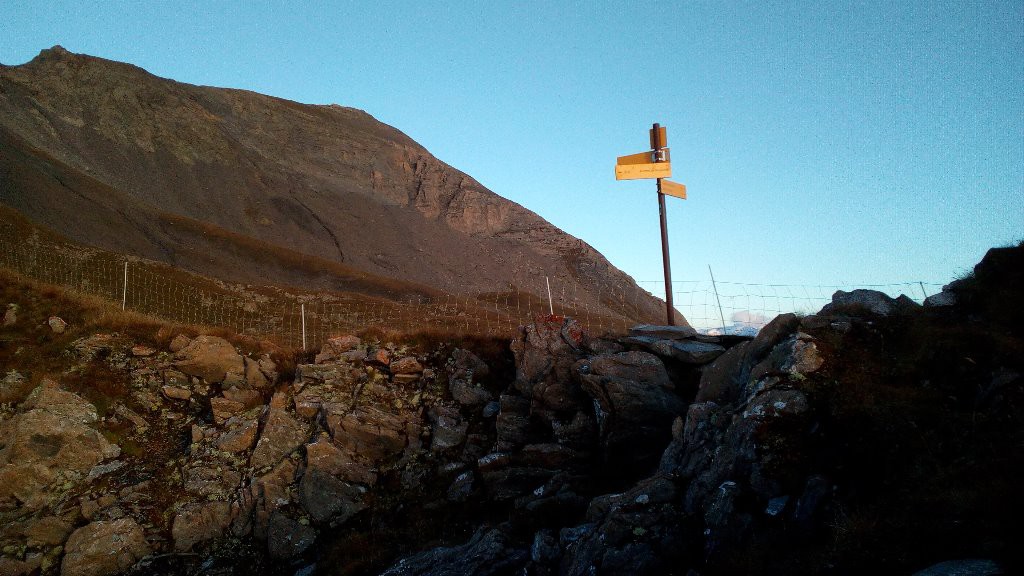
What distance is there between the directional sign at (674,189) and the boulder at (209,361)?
39.7 feet

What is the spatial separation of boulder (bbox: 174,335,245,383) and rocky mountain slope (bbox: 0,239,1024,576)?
0.08 metres

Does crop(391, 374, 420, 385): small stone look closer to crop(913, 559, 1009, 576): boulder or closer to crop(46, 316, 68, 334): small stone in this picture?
crop(46, 316, 68, 334): small stone

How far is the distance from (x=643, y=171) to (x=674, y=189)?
98 cm

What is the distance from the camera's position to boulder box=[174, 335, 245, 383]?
52.0 feet

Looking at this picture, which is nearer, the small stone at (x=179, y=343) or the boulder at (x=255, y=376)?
the boulder at (x=255, y=376)

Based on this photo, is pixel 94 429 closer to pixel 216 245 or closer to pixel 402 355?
pixel 402 355

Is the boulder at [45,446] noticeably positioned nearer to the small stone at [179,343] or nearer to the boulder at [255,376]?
the small stone at [179,343]

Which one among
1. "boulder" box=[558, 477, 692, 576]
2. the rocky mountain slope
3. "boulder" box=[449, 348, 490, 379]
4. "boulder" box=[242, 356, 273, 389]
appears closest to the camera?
the rocky mountain slope

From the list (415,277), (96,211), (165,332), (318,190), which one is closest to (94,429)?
(165,332)

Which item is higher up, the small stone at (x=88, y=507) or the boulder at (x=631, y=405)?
the boulder at (x=631, y=405)

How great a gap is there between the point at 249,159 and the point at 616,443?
10703 centimetres

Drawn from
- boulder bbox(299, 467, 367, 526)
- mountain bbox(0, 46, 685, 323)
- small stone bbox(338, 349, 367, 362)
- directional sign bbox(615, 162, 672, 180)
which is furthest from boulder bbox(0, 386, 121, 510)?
mountain bbox(0, 46, 685, 323)

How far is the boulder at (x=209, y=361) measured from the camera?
15844 mm

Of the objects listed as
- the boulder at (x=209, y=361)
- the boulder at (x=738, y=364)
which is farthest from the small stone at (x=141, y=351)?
the boulder at (x=738, y=364)
